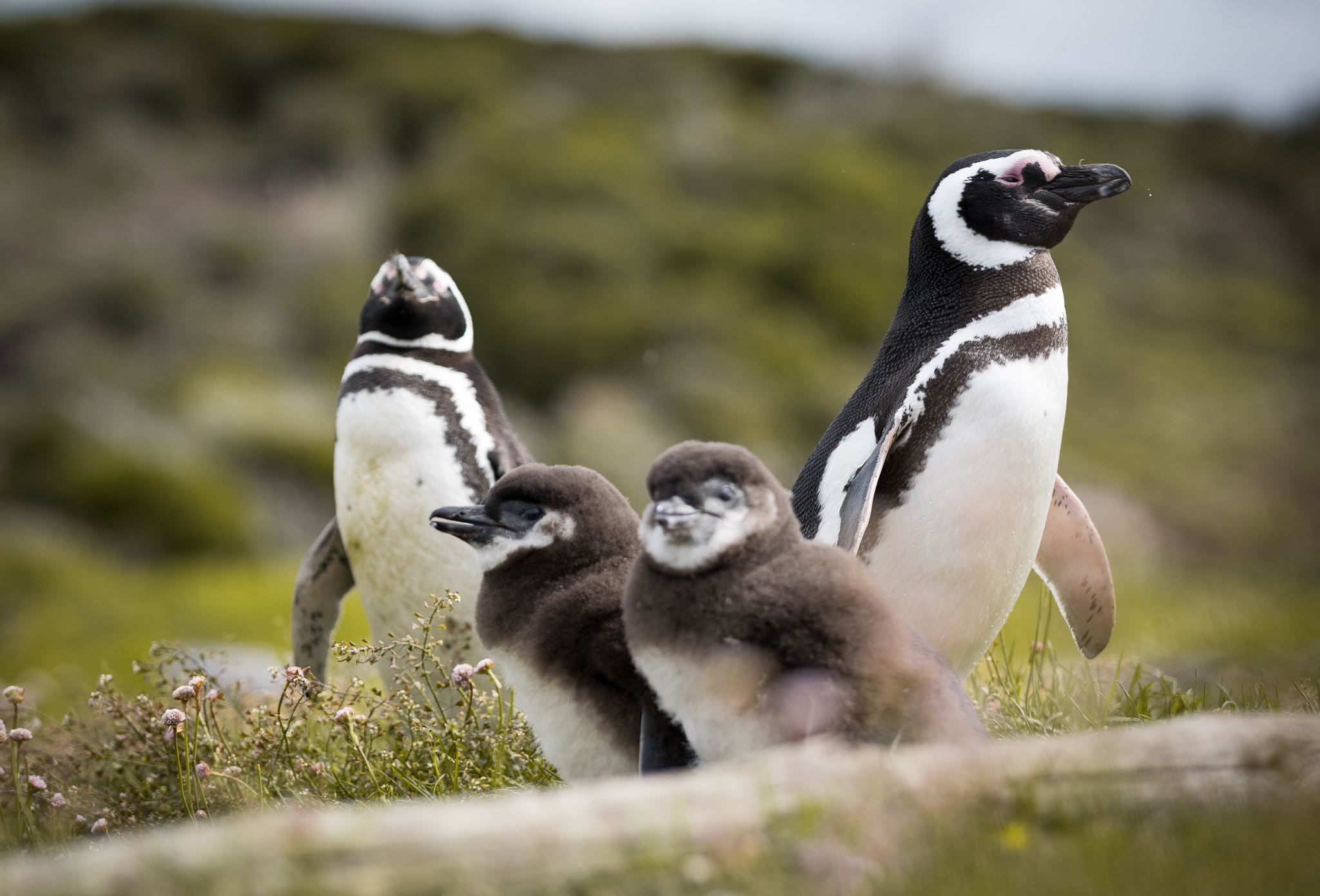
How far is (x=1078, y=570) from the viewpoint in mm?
4266

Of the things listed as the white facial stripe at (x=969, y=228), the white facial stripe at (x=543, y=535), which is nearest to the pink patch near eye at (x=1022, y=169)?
the white facial stripe at (x=969, y=228)

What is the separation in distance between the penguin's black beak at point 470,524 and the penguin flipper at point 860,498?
97cm

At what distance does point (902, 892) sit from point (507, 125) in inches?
1336

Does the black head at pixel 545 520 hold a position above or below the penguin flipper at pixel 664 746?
above

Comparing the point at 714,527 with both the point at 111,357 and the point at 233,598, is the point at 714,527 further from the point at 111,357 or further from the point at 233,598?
the point at 111,357

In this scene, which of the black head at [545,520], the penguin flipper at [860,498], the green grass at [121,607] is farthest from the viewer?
the green grass at [121,607]

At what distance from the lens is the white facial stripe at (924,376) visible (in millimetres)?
3549

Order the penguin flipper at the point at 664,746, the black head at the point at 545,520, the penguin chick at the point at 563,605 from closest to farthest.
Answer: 1. the penguin flipper at the point at 664,746
2. the penguin chick at the point at 563,605
3. the black head at the point at 545,520

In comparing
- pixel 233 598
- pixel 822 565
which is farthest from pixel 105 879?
pixel 233 598

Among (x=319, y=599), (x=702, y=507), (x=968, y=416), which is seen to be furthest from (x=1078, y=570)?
(x=319, y=599)

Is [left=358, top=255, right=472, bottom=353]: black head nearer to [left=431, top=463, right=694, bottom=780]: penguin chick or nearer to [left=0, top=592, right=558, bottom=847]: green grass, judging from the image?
[left=0, top=592, right=558, bottom=847]: green grass

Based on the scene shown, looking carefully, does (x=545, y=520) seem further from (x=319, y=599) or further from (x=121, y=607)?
(x=121, y=607)

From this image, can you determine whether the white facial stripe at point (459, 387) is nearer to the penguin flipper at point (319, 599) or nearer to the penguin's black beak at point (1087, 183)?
the penguin flipper at point (319, 599)

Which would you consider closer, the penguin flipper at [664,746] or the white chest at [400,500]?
the penguin flipper at [664,746]
